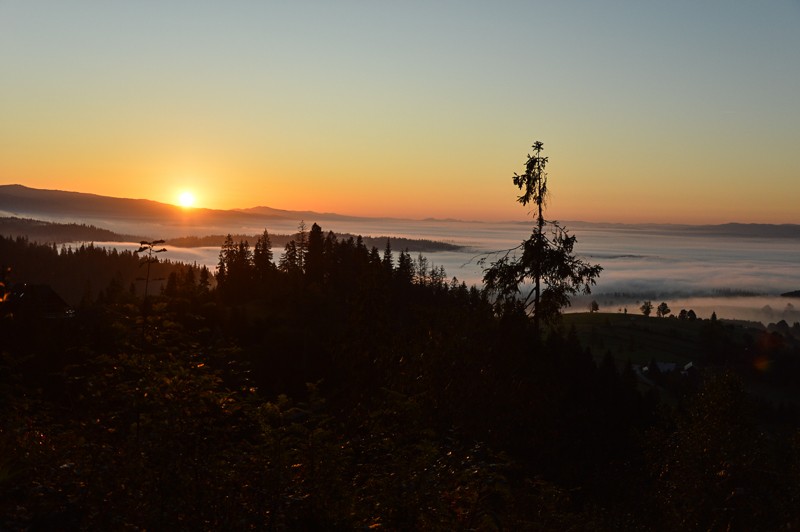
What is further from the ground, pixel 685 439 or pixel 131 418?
pixel 131 418

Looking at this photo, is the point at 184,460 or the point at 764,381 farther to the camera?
the point at 764,381

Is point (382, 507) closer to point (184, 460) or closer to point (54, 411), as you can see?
point (184, 460)

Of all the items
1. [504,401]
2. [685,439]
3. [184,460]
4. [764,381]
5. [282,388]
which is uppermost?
[184,460]

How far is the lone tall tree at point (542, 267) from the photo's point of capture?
934 inches

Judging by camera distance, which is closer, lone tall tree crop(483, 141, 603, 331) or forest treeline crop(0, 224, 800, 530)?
forest treeline crop(0, 224, 800, 530)

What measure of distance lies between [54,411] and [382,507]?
6744 millimetres

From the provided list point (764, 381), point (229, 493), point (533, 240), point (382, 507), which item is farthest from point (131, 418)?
point (764, 381)

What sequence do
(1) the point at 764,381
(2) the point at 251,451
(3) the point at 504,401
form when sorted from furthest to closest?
(1) the point at 764,381 → (3) the point at 504,401 → (2) the point at 251,451

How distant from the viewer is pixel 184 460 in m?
8.48

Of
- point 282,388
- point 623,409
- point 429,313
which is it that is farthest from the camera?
point 623,409

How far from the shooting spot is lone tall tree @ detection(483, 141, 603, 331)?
2373 cm

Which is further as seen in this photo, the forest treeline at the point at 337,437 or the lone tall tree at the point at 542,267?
the lone tall tree at the point at 542,267

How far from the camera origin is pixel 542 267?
24.0 meters

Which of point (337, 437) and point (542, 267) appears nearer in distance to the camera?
point (337, 437)
